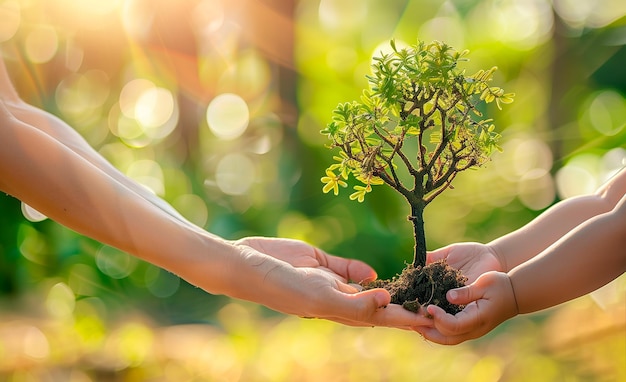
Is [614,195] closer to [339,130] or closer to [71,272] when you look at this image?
[339,130]

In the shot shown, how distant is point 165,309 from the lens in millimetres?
3930

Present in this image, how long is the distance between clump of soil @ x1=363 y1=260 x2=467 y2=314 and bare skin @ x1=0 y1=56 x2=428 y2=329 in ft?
0.20

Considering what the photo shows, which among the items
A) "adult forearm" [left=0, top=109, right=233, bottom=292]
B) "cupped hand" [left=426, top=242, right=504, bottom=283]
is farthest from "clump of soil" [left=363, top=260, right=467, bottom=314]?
"adult forearm" [left=0, top=109, right=233, bottom=292]

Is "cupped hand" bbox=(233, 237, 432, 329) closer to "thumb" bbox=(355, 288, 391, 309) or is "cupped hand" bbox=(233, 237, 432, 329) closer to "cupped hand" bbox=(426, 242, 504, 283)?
"thumb" bbox=(355, 288, 391, 309)

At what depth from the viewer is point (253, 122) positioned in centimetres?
384

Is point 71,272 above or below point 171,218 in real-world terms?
above

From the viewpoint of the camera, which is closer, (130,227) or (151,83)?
(130,227)

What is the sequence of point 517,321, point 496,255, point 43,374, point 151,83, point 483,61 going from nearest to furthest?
point 496,255 → point 43,374 → point 517,321 → point 483,61 → point 151,83

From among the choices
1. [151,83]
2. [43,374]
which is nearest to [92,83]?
[151,83]

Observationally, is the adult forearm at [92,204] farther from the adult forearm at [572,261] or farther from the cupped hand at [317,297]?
the adult forearm at [572,261]

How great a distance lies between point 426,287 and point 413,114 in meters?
0.35

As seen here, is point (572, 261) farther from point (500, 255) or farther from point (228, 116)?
point (228, 116)

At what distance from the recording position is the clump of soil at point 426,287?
1.46m

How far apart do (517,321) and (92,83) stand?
276 centimetres
